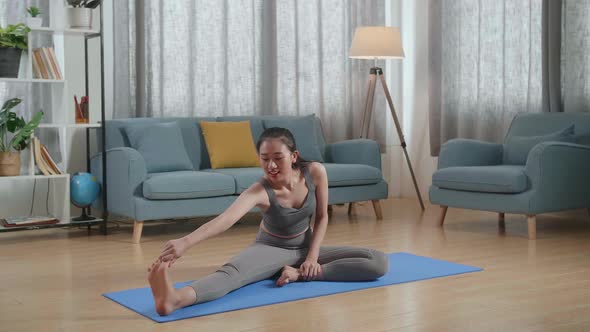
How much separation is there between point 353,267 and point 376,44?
10.2ft

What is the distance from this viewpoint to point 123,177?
5.10 meters

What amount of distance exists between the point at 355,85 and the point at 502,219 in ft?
6.68

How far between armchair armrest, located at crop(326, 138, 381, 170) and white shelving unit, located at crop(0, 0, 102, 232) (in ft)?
5.83

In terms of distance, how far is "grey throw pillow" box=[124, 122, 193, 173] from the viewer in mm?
5367

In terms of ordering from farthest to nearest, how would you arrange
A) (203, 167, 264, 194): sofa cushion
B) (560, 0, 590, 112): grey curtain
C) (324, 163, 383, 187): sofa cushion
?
1. (560, 0, 590, 112): grey curtain
2. (324, 163, 383, 187): sofa cushion
3. (203, 167, 264, 194): sofa cushion

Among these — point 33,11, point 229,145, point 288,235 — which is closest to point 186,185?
point 229,145

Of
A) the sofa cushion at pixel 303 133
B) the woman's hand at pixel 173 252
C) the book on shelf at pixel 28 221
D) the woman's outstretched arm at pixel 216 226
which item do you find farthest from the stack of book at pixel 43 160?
the woman's hand at pixel 173 252

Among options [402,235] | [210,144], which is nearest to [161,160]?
[210,144]

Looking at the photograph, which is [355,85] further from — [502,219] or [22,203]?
[22,203]

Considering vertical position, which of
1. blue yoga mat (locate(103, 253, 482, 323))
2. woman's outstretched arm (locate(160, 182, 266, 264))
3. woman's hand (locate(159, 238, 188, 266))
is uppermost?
woman's outstretched arm (locate(160, 182, 266, 264))

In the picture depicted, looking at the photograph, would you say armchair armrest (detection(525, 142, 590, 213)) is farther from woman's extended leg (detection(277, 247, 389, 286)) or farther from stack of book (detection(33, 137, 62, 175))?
stack of book (detection(33, 137, 62, 175))

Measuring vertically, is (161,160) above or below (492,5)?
below

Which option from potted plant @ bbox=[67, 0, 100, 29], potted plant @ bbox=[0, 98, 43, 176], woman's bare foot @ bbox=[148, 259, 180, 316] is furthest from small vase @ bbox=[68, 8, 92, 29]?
woman's bare foot @ bbox=[148, 259, 180, 316]

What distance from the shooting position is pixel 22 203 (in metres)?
5.64
